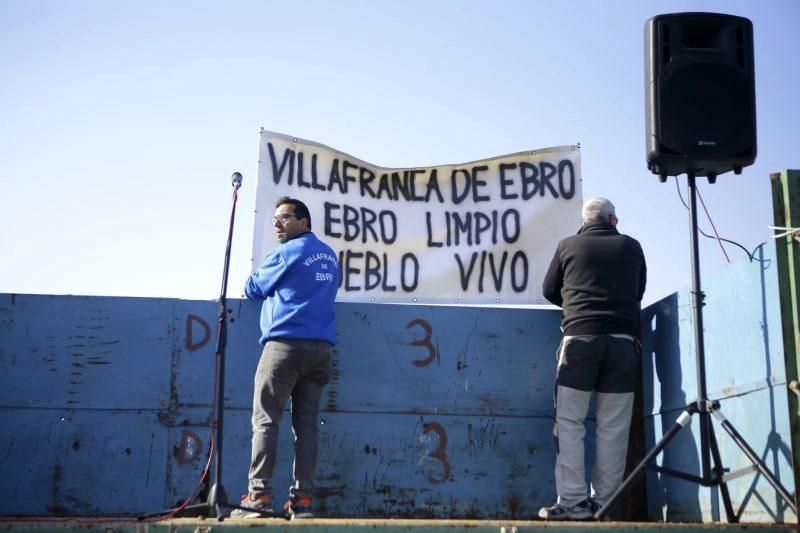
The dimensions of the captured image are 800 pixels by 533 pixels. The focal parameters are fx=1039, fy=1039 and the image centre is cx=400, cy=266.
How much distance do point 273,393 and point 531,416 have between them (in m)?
2.15

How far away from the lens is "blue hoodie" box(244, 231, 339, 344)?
6457 mm

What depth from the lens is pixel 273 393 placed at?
6.41 metres

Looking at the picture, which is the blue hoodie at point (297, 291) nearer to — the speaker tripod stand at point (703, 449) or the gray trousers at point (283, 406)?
the gray trousers at point (283, 406)

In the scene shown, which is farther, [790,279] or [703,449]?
[703,449]

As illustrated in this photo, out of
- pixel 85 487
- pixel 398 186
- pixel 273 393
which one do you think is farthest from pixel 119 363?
pixel 398 186

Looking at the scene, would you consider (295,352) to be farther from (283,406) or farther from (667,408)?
(667,408)

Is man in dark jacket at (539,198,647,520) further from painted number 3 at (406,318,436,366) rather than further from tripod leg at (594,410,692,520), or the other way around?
painted number 3 at (406,318,436,366)

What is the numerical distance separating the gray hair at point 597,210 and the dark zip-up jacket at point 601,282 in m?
0.09

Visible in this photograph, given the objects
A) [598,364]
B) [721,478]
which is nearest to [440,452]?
[598,364]

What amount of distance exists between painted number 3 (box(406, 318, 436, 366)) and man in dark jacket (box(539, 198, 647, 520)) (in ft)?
4.30

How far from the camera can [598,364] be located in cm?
643

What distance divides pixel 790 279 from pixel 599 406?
1.51 m

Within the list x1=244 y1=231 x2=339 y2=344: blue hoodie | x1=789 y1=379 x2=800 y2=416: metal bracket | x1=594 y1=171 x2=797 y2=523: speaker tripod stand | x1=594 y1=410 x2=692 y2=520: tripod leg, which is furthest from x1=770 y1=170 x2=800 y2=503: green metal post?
x1=244 y1=231 x2=339 y2=344: blue hoodie

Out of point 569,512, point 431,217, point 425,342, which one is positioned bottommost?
point 569,512
